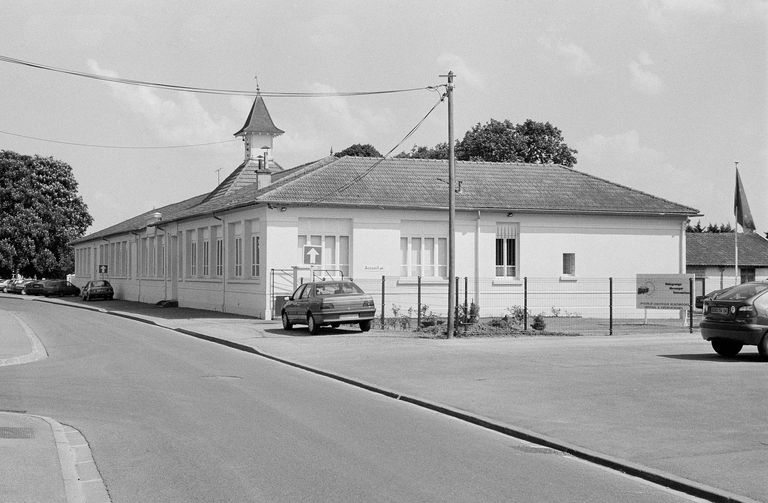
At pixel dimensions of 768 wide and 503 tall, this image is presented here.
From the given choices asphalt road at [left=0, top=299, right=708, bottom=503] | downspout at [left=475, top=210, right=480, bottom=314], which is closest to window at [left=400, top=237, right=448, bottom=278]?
downspout at [left=475, top=210, right=480, bottom=314]

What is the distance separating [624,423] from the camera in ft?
36.9

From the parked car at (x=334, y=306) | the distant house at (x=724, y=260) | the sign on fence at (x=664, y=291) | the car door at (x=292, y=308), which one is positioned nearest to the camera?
the parked car at (x=334, y=306)

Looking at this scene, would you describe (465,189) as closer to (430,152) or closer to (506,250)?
(506,250)

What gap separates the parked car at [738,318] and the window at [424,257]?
19435mm

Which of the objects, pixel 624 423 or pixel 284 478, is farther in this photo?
pixel 624 423

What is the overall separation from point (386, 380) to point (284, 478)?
26.5ft

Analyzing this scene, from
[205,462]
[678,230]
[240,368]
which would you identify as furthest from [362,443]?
[678,230]

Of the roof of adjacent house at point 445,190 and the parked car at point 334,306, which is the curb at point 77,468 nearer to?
the parked car at point 334,306

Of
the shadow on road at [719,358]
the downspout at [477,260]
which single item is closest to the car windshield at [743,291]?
the shadow on road at [719,358]

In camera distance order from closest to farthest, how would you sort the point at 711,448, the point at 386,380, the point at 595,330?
the point at 711,448, the point at 386,380, the point at 595,330

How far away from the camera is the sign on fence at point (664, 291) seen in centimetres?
2919

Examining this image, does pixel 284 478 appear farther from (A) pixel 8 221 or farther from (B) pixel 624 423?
(A) pixel 8 221

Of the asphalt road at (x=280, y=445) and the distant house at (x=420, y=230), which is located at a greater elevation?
the distant house at (x=420, y=230)

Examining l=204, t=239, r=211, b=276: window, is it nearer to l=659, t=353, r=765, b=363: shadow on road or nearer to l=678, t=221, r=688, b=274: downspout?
l=678, t=221, r=688, b=274: downspout
